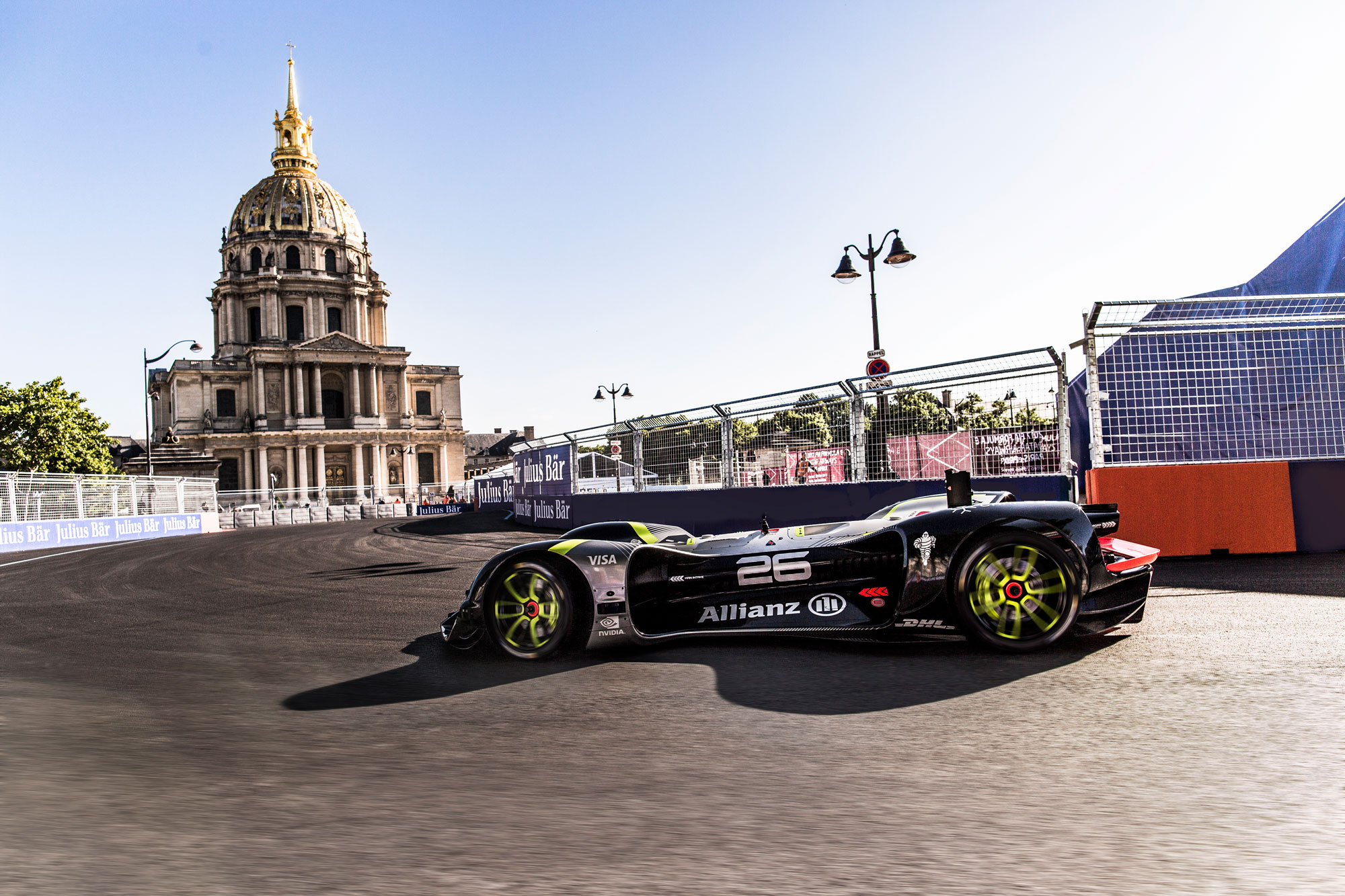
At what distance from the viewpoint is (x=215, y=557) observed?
1630 cm

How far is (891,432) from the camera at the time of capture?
10820mm

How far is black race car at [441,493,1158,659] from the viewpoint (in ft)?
15.3

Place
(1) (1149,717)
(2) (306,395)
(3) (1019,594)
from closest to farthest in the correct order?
(1) (1149,717) → (3) (1019,594) → (2) (306,395)

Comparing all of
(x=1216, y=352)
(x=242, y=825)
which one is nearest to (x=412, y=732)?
(x=242, y=825)

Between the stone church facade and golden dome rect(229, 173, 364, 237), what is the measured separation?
13 centimetres

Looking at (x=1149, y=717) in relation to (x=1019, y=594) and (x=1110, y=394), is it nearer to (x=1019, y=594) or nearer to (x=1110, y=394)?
(x=1019, y=594)

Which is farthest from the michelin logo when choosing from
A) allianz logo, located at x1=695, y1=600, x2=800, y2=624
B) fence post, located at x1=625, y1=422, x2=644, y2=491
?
fence post, located at x1=625, y1=422, x2=644, y2=491

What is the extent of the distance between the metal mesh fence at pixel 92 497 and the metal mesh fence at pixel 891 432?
1894 centimetres

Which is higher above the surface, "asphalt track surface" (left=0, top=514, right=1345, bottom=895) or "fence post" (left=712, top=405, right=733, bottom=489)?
"fence post" (left=712, top=405, right=733, bottom=489)

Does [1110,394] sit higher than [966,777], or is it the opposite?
[1110,394]

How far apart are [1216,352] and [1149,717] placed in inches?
290

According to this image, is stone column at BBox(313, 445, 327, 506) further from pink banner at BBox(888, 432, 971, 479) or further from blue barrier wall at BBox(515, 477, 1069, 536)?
pink banner at BBox(888, 432, 971, 479)

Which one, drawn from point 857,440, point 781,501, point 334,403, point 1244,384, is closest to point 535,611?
point 857,440

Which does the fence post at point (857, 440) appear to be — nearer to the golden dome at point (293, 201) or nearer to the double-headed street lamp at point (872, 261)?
the double-headed street lamp at point (872, 261)
